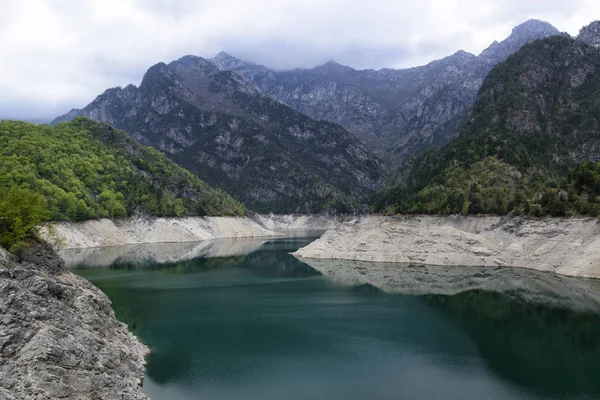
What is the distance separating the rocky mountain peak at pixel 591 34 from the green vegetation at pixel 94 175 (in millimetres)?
166648

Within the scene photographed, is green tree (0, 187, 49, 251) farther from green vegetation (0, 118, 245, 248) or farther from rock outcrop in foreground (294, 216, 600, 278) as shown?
green vegetation (0, 118, 245, 248)

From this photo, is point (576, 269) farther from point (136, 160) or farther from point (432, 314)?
point (136, 160)

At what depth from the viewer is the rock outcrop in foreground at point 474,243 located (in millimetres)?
67125

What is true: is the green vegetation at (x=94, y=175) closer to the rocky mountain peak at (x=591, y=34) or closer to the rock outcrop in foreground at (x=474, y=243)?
the rock outcrop in foreground at (x=474, y=243)

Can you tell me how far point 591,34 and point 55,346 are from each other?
230067 mm

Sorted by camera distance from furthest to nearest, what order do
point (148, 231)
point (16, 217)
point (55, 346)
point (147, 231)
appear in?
point (148, 231), point (147, 231), point (16, 217), point (55, 346)

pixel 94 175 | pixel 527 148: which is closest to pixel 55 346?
pixel 527 148

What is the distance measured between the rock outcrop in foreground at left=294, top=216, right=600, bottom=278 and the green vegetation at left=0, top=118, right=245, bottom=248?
218ft

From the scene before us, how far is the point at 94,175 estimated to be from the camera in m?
145

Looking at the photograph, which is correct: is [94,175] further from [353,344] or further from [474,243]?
[353,344]

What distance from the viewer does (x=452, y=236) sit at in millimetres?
82562

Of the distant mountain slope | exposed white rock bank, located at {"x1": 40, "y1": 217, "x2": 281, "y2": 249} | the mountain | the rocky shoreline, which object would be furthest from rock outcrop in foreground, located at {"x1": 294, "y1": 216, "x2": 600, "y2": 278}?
the distant mountain slope

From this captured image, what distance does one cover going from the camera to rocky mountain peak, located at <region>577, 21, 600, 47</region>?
18688cm

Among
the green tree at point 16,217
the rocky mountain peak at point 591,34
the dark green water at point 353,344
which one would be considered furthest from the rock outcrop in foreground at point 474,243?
the rocky mountain peak at point 591,34
